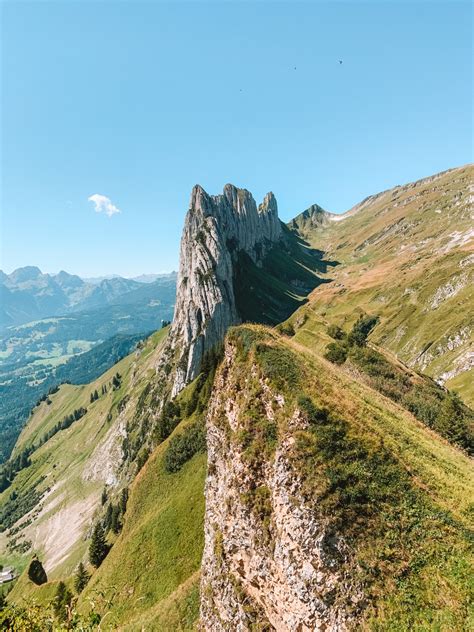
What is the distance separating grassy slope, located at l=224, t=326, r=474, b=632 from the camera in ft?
64.6

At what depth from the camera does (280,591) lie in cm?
2434

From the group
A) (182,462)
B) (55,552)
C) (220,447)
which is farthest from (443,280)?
(55,552)

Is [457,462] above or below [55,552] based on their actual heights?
above

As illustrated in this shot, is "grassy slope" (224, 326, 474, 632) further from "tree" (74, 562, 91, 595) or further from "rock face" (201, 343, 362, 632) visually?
"tree" (74, 562, 91, 595)

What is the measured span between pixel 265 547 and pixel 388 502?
10.0m

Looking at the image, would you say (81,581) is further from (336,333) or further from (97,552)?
(336,333)

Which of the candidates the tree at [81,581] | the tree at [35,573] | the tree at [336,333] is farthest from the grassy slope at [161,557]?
the tree at [35,573]

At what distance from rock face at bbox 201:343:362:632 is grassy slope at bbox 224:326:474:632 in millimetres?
1089

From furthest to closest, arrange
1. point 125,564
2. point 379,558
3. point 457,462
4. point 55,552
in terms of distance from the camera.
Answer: point 55,552, point 125,564, point 457,462, point 379,558

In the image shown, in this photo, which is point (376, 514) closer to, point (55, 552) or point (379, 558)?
point (379, 558)

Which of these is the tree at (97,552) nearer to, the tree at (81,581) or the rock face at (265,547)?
the tree at (81,581)

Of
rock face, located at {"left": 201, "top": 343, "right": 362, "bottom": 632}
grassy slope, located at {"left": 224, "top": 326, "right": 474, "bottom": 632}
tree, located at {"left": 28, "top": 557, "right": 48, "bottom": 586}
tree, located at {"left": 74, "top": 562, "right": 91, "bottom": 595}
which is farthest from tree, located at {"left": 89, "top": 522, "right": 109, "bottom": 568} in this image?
grassy slope, located at {"left": 224, "top": 326, "right": 474, "bottom": 632}

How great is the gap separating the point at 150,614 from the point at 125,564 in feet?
61.6

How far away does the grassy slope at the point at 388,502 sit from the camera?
64.6 ft
